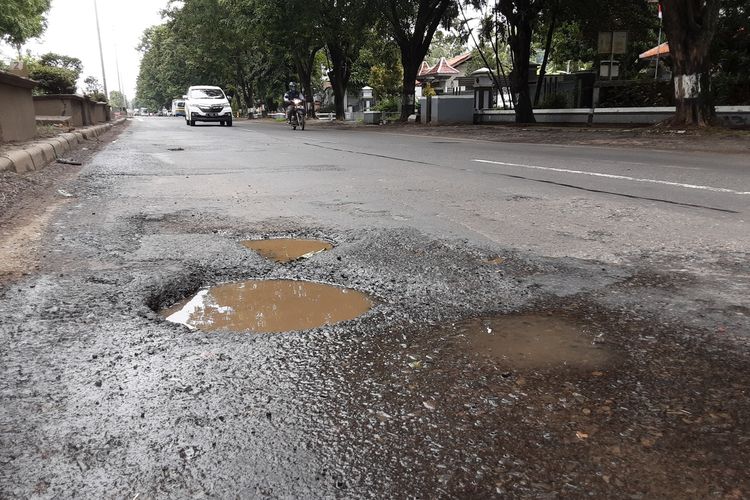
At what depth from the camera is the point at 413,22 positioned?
2622 cm

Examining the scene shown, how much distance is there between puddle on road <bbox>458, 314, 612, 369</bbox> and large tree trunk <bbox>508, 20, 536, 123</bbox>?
794 inches

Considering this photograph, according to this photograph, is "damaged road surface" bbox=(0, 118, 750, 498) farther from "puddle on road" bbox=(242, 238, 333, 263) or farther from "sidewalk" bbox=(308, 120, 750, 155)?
"sidewalk" bbox=(308, 120, 750, 155)

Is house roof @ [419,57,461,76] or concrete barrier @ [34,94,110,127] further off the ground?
house roof @ [419,57,461,76]

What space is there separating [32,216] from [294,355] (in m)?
3.75

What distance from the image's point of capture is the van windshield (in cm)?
2655

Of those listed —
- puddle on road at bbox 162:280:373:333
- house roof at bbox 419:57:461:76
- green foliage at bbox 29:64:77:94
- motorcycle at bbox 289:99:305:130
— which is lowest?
puddle on road at bbox 162:280:373:333

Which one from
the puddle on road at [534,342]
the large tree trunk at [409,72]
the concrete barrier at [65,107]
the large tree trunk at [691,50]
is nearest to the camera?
the puddle on road at [534,342]

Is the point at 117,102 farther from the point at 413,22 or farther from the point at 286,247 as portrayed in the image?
the point at 286,247

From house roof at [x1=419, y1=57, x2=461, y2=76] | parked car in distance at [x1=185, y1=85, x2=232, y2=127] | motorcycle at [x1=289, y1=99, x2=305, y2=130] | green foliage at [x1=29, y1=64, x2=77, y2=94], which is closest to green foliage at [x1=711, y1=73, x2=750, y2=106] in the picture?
motorcycle at [x1=289, y1=99, x2=305, y2=130]

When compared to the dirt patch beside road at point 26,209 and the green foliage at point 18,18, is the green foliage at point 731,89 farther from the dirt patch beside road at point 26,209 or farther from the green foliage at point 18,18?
the green foliage at point 18,18

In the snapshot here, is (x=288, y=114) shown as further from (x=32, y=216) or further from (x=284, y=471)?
(x=284, y=471)

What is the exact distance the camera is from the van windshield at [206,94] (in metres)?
26.5

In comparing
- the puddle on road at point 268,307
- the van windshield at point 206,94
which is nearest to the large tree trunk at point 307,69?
the van windshield at point 206,94

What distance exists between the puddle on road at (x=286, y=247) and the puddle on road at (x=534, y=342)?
1.54 meters
